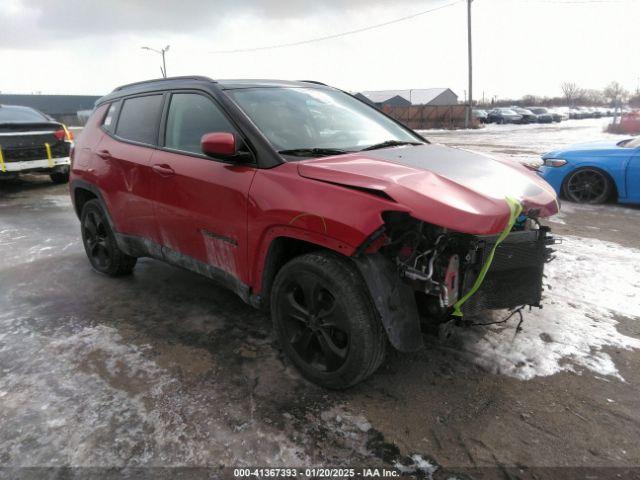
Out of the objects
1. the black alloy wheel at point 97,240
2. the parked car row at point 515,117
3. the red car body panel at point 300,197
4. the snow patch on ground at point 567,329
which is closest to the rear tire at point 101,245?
the black alloy wheel at point 97,240

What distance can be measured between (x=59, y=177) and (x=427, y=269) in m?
10.5

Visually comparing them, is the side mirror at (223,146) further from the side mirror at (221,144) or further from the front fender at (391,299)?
the front fender at (391,299)

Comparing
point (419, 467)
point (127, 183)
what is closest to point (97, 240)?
point (127, 183)

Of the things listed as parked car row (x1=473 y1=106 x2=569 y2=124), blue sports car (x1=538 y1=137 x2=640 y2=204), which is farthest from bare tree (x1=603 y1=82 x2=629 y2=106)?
blue sports car (x1=538 y1=137 x2=640 y2=204)

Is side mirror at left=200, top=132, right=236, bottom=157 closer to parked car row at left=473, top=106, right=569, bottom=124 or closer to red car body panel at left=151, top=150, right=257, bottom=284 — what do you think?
red car body panel at left=151, top=150, right=257, bottom=284

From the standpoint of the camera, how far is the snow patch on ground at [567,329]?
292 cm

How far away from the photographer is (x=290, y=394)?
8.72 feet

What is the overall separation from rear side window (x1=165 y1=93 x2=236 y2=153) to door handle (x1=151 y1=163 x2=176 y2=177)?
0.52 ft

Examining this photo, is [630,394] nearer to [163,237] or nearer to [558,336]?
[558,336]

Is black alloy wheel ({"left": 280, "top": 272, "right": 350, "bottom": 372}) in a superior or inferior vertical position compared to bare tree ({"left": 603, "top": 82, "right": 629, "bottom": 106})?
inferior

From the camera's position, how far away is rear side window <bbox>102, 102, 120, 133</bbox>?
14.1 feet

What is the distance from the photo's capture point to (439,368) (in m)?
2.90

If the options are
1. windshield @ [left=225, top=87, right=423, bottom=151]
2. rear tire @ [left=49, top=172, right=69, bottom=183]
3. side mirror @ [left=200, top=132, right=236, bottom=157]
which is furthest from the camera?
rear tire @ [left=49, top=172, right=69, bottom=183]

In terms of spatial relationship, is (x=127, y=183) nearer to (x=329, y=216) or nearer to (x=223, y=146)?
(x=223, y=146)
